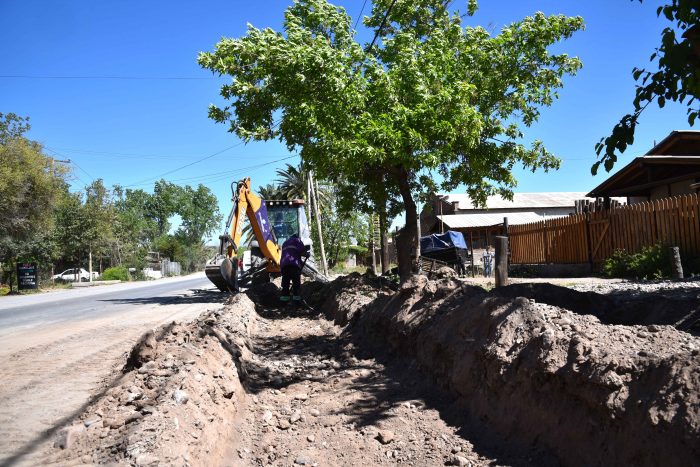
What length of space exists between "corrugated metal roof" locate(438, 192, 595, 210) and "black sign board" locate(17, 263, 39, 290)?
29899mm

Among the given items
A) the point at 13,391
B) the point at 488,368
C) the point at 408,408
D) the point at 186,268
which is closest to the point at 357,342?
the point at 408,408

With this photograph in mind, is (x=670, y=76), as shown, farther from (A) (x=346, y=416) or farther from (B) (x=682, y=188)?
(B) (x=682, y=188)

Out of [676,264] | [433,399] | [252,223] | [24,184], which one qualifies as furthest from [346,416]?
[24,184]

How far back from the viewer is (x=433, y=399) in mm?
5191

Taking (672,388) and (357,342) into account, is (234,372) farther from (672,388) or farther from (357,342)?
(672,388)

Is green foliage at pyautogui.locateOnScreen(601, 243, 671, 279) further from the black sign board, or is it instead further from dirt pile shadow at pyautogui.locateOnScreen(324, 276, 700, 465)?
the black sign board

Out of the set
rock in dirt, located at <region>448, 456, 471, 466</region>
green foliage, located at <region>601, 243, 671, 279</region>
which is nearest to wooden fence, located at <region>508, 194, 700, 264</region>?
green foliage, located at <region>601, 243, 671, 279</region>

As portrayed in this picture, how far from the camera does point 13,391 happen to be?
5.55m

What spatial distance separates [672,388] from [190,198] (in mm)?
89891

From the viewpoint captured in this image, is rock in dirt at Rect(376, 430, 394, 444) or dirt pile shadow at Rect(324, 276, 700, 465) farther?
rock in dirt at Rect(376, 430, 394, 444)

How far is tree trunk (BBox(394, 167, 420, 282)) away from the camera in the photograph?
1259cm

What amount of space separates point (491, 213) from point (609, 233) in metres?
26.9

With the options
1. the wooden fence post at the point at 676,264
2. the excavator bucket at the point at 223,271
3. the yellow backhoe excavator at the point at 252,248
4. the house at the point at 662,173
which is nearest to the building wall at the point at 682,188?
the house at the point at 662,173

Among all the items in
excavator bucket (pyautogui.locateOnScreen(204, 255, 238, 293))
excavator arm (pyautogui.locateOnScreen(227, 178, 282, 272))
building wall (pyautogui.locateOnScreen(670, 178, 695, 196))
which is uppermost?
building wall (pyautogui.locateOnScreen(670, 178, 695, 196))
